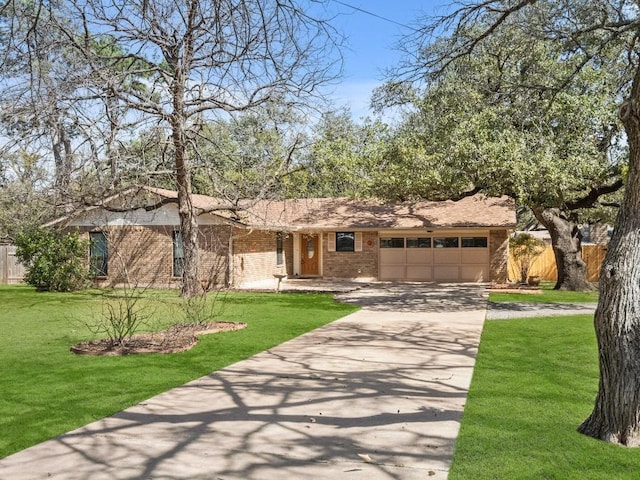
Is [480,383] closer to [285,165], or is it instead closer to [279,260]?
[285,165]

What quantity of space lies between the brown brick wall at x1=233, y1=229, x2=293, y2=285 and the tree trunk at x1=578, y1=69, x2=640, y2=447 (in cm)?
1733

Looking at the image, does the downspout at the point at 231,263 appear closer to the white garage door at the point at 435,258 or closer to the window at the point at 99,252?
the window at the point at 99,252

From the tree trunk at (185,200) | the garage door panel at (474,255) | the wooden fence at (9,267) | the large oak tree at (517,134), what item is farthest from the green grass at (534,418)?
the wooden fence at (9,267)

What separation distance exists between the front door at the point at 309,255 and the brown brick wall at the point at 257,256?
544mm

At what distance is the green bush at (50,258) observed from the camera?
2091 cm

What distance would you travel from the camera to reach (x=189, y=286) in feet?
54.2

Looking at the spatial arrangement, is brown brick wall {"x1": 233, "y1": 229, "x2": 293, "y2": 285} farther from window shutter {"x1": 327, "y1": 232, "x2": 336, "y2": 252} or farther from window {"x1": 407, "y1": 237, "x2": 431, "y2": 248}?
window {"x1": 407, "y1": 237, "x2": 431, "y2": 248}

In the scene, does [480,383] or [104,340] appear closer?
[480,383]

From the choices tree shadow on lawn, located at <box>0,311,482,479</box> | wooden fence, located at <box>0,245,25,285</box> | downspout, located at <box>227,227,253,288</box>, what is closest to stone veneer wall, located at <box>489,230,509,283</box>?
downspout, located at <box>227,227,253,288</box>

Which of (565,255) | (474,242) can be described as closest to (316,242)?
(474,242)

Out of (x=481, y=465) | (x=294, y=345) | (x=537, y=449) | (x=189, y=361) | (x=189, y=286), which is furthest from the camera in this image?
(x=189, y=286)

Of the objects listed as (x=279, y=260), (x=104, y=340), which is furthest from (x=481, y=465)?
(x=279, y=260)

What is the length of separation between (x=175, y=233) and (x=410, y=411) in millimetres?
18373

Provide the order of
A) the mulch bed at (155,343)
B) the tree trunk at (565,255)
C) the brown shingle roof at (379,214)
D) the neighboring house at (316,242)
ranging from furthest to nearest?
the brown shingle roof at (379,214) → the neighboring house at (316,242) → the tree trunk at (565,255) → the mulch bed at (155,343)
